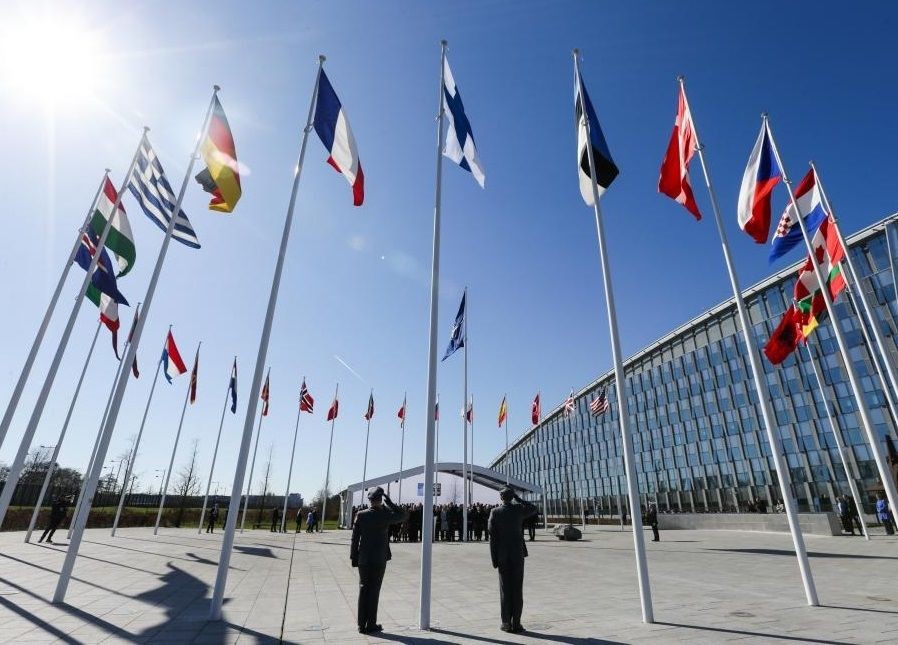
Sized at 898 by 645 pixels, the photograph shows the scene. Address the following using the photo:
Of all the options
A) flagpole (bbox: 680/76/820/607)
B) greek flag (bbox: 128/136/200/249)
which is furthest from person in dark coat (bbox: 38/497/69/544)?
flagpole (bbox: 680/76/820/607)

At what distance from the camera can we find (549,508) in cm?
10425

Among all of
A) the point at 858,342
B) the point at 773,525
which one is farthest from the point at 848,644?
the point at 858,342

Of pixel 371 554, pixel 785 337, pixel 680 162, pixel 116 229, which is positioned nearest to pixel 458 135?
pixel 680 162

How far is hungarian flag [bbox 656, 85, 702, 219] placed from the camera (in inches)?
392

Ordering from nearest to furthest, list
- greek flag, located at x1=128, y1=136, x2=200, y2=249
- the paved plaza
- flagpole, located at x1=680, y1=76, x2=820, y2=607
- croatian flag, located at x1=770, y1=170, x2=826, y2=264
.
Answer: the paved plaza
flagpole, located at x1=680, y1=76, x2=820, y2=607
greek flag, located at x1=128, y1=136, x2=200, y2=249
croatian flag, located at x1=770, y1=170, x2=826, y2=264

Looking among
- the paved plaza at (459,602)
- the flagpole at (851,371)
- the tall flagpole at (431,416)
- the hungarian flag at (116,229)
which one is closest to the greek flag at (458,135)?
the tall flagpole at (431,416)

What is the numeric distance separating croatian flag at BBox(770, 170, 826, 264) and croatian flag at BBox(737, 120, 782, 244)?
2.97ft

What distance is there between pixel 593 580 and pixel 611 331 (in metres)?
→ 6.84

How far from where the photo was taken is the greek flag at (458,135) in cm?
1005

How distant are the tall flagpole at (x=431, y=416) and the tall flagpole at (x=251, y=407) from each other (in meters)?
2.73

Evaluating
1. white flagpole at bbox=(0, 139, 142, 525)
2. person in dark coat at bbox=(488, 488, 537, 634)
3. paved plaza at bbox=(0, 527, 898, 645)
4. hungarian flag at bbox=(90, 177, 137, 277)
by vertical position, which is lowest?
paved plaza at bbox=(0, 527, 898, 645)

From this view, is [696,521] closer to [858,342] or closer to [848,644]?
[858,342]

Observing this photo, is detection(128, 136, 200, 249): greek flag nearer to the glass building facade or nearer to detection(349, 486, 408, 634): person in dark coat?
detection(349, 486, 408, 634): person in dark coat

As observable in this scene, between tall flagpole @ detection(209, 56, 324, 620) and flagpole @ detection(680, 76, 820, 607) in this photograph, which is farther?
flagpole @ detection(680, 76, 820, 607)
